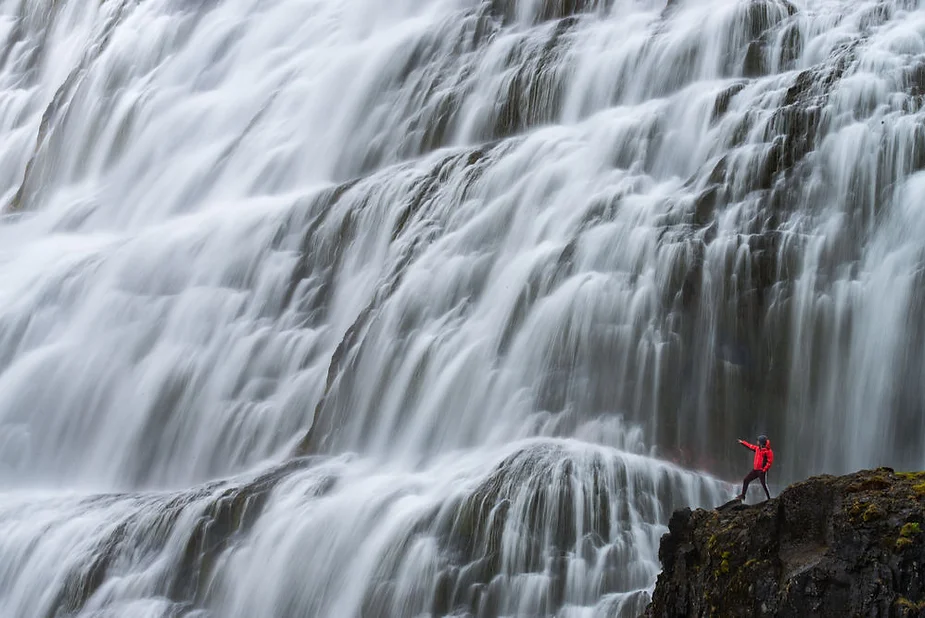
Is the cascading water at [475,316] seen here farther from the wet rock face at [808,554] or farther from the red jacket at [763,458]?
the wet rock face at [808,554]

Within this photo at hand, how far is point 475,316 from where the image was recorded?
Answer: 11.5 m

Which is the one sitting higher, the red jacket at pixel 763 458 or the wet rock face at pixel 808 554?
the wet rock face at pixel 808 554

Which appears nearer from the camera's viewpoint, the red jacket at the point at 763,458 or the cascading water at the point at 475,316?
the red jacket at the point at 763,458

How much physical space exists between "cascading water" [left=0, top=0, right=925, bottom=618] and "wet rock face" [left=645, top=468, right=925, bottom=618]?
1613 mm

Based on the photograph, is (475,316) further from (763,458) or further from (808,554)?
(808,554)

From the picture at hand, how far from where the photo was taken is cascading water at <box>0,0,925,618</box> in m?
9.13

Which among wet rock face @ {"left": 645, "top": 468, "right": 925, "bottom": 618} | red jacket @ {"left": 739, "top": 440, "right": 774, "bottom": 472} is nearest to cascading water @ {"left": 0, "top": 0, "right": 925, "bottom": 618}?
red jacket @ {"left": 739, "top": 440, "right": 774, "bottom": 472}

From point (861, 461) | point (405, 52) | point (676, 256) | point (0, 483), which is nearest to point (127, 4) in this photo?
point (405, 52)

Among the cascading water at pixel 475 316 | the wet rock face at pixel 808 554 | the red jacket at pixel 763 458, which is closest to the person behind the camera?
the wet rock face at pixel 808 554

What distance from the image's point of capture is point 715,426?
31.2 feet

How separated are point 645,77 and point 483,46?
2774 mm

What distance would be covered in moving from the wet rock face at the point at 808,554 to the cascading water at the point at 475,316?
1613 mm

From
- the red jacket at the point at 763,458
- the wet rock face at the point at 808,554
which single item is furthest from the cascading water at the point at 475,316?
the wet rock face at the point at 808,554

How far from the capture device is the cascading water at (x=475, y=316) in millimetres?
9133
